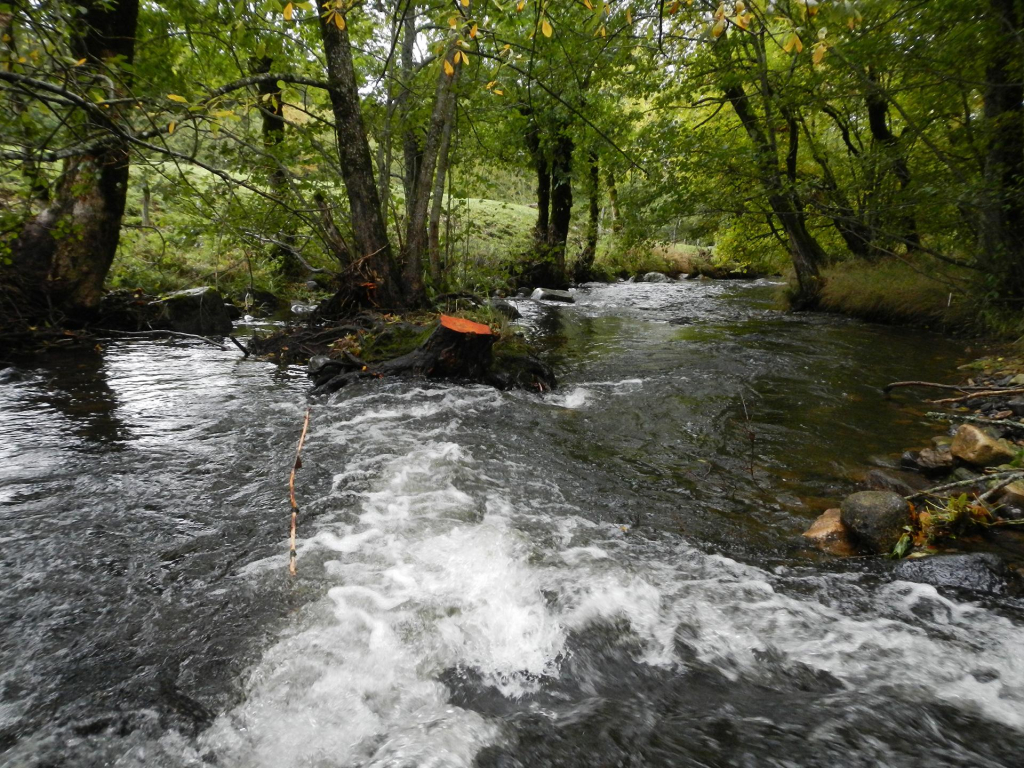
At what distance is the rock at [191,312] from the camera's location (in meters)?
9.64

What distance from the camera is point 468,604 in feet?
9.38

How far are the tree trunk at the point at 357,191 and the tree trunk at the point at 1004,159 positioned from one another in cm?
829

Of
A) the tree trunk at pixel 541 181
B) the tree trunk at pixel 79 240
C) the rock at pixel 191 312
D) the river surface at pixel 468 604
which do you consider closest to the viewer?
the river surface at pixel 468 604

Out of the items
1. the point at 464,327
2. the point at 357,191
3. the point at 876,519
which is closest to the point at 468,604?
the point at 876,519

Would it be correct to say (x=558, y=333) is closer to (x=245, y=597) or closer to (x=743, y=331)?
(x=743, y=331)

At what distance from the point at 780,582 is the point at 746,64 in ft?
35.5

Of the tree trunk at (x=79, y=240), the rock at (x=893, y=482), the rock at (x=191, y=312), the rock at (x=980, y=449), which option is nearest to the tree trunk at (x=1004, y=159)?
the rock at (x=980, y=449)

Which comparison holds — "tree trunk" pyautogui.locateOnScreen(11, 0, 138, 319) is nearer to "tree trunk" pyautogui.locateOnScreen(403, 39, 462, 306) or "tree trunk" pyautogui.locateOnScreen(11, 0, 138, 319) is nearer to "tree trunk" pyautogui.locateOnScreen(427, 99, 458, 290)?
"tree trunk" pyautogui.locateOnScreen(403, 39, 462, 306)

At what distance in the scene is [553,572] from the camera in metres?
3.11

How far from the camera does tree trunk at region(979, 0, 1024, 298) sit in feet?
19.9

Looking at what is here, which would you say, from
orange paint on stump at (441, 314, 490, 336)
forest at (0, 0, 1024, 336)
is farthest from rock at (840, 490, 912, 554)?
orange paint on stump at (441, 314, 490, 336)

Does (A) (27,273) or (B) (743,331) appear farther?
(B) (743,331)

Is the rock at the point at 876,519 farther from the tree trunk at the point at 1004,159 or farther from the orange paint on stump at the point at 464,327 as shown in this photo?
the tree trunk at the point at 1004,159

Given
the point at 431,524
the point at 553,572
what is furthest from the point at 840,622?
the point at 431,524
